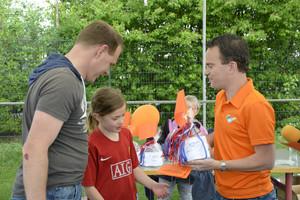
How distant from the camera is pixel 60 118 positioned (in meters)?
1.14

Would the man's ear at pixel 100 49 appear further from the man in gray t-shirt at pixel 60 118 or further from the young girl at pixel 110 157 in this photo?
the young girl at pixel 110 157

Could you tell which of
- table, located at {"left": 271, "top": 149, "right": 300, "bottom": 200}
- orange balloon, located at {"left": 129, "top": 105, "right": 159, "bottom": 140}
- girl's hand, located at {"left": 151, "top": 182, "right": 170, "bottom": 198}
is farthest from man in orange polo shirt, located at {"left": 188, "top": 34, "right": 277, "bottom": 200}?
table, located at {"left": 271, "top": 149, "right": 300, "bottom": 200}

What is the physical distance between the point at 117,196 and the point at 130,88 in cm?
429

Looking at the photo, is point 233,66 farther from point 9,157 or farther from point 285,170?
point 9,157

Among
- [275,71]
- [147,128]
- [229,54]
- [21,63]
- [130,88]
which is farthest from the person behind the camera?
[275,71]

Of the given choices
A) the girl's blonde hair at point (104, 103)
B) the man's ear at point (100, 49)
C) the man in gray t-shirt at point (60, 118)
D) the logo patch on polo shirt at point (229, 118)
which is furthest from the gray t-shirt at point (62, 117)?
the logo patch on polo shirt at point (229, 118)

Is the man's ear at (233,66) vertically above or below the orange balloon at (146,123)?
above

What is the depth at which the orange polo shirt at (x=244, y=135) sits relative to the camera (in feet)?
5.20

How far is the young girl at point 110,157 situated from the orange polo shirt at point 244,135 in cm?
43

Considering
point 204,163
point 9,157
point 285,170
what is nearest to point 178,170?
point 204,163

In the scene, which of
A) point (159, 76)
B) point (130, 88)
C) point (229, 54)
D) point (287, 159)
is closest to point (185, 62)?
point (159, 76)

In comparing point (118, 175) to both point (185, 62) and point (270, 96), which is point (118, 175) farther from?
point (270, 96)

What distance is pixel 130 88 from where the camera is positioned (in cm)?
609

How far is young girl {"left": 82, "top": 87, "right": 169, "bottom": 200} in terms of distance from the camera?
1873 millimetres
